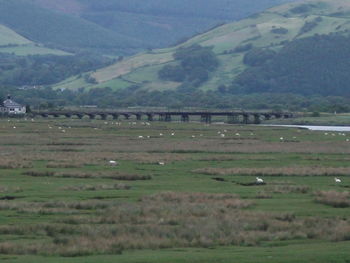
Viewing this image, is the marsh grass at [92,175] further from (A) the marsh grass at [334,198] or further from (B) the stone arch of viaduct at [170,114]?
(B) the stone arch of viaduct at [170,114]

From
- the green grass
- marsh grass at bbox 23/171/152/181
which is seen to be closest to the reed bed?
the green grass

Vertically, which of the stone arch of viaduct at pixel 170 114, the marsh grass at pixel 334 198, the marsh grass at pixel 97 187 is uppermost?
the marsh grass at pixel 334 198

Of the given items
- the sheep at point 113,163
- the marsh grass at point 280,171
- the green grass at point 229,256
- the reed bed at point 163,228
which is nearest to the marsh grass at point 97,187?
the reed bed at point 163,228

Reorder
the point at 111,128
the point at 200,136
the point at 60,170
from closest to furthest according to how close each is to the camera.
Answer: the point at 60,170
the point at 200,136
the point at 111,128

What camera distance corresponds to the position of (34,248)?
3962 cm

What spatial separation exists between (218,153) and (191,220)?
48287 millimetres

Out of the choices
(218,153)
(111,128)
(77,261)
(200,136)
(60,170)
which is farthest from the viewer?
(111,128)

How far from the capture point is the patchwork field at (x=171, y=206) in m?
39.8

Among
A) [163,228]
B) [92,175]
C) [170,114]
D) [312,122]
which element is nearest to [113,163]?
[92,175]

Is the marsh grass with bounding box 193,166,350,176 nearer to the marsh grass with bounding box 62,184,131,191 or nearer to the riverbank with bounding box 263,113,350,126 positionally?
the marsh grass with bounding box 62,184,131,191

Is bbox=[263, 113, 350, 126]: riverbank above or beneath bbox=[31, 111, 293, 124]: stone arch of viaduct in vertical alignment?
beneath

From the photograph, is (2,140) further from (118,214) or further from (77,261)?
(77,261)

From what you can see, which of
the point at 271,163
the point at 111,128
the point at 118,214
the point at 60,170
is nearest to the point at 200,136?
the point at 111,128

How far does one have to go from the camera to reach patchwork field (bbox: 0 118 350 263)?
39750 mm
